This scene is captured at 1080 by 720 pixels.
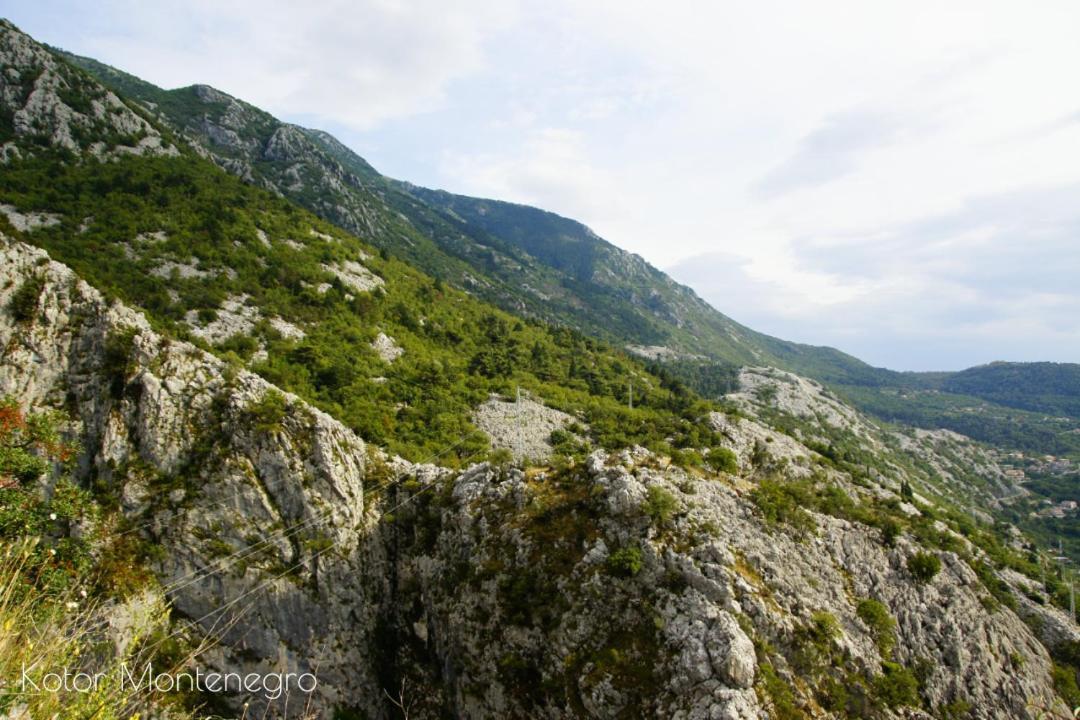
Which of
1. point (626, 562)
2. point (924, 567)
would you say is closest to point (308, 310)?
point (626, 562)

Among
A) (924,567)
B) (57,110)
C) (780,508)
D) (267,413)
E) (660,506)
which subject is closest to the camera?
(660,506)

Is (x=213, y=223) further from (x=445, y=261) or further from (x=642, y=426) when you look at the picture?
(x=445, y=261)

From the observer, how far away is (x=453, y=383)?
4866cm

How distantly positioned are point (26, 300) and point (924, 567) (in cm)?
4658

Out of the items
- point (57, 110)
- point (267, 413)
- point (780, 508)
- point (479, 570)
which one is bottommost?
point (479, 570)

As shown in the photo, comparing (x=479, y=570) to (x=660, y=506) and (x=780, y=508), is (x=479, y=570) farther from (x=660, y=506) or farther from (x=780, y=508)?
(x=780, y=508)

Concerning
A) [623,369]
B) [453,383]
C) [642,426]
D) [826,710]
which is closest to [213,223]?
[453,383]

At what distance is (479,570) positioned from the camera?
76.1 ft

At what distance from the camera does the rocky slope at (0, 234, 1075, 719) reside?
58.4 ft

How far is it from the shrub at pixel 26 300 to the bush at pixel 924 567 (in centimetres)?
4575

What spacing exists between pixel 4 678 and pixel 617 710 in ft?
56.8

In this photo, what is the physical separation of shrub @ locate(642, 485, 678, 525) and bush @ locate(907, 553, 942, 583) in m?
12.7

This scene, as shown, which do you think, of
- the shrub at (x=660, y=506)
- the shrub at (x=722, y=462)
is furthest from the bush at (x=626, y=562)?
the shrub at (x=722, y=462)

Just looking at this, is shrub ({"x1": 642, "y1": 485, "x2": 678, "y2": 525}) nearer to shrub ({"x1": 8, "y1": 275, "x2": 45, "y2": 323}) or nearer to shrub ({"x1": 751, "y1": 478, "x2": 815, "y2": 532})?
shrub ({"x1": 751, "y1": 478, "x2": 815, "y2": 532})
